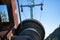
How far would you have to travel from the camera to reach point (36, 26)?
1109 cm

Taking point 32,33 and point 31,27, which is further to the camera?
point 31,27

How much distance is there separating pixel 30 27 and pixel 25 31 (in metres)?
0.76

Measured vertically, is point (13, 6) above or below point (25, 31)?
above

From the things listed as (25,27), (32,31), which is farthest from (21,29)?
(32,31)

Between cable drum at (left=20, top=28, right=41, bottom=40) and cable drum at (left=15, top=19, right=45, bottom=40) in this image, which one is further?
cable drum at (left=15, top=19, right=45, bottom=40)

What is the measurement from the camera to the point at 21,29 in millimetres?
10953

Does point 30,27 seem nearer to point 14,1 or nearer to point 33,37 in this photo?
point 33,37

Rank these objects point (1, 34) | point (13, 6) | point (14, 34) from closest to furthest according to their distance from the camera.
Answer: point (1, 34)
point (14, 34)
point (13, 6)

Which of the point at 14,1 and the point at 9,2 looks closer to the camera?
the point at 9,2

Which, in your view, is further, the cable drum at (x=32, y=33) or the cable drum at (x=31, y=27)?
the cable drum at (x=31, y=27)

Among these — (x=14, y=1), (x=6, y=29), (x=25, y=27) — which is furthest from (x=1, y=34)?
(x=14, y=1)

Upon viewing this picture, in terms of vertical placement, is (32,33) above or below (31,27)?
below

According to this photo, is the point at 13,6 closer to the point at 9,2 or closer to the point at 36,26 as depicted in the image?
the point at 9,2

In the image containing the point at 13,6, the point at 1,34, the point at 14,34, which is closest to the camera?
the point at 1,34
